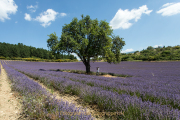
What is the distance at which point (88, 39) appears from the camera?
40.7 ft

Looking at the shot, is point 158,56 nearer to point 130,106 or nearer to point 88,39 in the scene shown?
point 88,39

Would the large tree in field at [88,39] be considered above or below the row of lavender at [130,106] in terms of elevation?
above

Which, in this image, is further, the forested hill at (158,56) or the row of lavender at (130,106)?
the forested hill at (158,56)

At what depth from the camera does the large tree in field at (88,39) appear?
37.3 feet

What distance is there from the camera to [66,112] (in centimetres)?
189

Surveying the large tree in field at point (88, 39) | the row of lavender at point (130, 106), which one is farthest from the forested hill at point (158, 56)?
the row of lavender at point (130, 106)

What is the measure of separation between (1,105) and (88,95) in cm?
291

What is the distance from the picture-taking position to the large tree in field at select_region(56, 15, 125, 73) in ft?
37.3

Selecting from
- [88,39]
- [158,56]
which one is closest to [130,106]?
[88,39]

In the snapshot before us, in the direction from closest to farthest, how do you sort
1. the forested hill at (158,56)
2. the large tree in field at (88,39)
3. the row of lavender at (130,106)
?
the row of lavender at (130,106) < the large tree in field at (88,39) < the forested hill at (158,56)

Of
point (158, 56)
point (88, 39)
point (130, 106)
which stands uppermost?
point (88, 39)

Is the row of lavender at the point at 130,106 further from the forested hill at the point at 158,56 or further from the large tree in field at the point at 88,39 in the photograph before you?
the forested hill at the point at 158,56

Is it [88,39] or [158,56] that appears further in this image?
[158,56]

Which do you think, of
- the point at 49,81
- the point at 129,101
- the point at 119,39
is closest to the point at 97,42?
the point at 119,39
